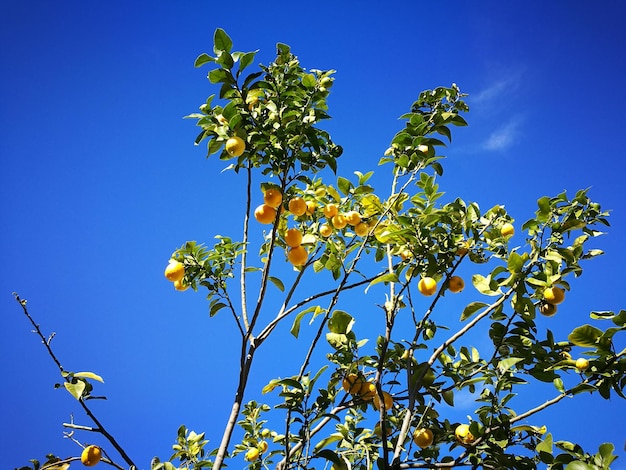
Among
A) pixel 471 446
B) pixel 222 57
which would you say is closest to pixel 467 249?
pixel 471 446

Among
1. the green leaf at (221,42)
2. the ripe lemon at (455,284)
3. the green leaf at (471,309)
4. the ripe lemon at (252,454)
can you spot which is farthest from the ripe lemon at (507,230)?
the ripe lemon at (252,454)

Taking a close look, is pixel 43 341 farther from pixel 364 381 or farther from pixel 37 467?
pixel 364 381

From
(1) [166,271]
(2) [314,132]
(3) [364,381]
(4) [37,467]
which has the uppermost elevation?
(2) [314,132]

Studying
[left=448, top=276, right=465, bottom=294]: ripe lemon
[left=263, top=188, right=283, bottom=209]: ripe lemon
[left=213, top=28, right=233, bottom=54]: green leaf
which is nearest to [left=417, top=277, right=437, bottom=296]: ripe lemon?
[left=448, top=276, right=465, bottom=294]: ripe lemon

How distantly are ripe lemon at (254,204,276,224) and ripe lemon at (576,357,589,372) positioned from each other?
1466 mm

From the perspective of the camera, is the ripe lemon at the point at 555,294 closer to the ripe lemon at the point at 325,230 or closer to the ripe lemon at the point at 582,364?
the ripe lemon at the point at 582,364

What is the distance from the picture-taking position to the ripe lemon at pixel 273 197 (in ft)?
6.73

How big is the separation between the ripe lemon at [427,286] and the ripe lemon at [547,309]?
1.50 ft

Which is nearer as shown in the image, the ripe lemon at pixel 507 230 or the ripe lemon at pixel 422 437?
the ripe lemon at pixel 422 437

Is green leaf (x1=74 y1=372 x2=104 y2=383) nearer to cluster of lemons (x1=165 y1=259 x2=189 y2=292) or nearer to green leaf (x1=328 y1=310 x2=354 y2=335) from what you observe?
cluster of lemons (x1=165 y1=259 x2=189 y2=292)

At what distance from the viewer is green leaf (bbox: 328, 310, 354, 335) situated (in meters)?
1.84

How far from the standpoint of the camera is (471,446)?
181 cm

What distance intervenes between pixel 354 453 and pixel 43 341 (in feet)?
4.96

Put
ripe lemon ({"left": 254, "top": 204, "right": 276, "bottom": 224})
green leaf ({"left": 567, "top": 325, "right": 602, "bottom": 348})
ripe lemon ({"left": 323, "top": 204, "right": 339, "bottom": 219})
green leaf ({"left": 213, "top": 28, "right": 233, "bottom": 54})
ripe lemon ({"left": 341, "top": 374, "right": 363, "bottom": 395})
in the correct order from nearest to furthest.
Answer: green leaf ({"left": 567, "top": 325, "right": 602, "bottom": 348}), green leaf ({"left": 213, "top": 28, "right": 233, "bottom": 54}), ripe lemon ({"left": 341, "top": 374, "right": 363, "bottom": 395}), ripe lemon ({"left": 254, "top": 204, "right": 276, "bottom": 224}), ripe lemon ({"left": 323, "top": 204, "right": 339, "bottom": 219})
